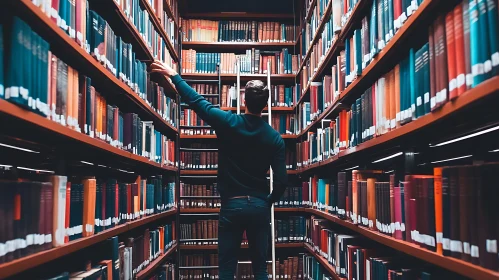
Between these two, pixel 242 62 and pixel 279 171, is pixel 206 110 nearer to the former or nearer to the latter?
pixel 279 171

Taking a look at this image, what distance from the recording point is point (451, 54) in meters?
1.32

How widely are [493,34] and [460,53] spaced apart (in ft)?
0.54

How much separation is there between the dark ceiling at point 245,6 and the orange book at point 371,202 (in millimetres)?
3948

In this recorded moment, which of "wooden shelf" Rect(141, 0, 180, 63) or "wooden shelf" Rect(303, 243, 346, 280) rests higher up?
"wooden shelf" Rect(141, 0, 180, 63)

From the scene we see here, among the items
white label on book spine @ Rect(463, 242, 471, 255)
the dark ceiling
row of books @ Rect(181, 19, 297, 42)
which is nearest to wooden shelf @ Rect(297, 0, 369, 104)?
row of books @ Rect(181, 19, 297, 42)

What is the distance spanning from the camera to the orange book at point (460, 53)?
4.11 feet

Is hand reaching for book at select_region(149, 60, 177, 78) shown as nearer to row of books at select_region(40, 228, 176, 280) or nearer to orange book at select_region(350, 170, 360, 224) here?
row of books at select_region(40, 228, 176, 280)

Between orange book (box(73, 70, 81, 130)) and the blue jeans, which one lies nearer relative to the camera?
orange book (box(73, 70, 81, 130))

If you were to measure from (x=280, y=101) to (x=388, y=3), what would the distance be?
334 centimetres

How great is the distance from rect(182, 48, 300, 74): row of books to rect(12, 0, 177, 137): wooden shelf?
215 centimetres

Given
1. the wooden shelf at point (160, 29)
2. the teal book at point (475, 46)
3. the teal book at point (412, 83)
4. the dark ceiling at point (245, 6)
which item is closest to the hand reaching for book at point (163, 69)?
the wooden shelf at point (160, 29)

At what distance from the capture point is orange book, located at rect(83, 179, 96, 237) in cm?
198

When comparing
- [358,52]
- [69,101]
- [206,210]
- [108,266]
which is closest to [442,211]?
[358,52]

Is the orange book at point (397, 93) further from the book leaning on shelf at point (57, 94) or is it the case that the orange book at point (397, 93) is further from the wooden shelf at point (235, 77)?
the wooden shelf at point (235, 77)
